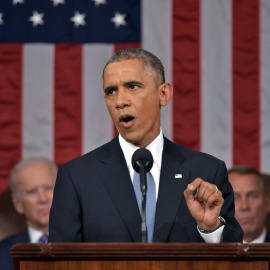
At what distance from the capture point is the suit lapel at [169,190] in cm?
224

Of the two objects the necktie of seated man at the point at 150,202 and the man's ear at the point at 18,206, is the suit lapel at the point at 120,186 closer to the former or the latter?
the necktie of seated man at the point at 150,202

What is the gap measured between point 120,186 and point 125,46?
255 centimetres

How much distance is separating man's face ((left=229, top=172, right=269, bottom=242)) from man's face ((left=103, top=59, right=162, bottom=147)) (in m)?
2.24

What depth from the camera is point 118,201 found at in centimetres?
229

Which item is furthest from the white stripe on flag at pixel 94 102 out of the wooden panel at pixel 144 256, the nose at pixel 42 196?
the wooden panel at pixel 144 256

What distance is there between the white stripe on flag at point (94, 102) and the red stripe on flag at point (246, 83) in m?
0.90

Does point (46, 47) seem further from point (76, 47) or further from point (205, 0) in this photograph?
point (205, 0)

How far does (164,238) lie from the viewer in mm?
2219

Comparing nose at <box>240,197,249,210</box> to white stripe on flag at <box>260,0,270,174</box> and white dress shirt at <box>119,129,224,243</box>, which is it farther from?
white dress shirt at <box>119,129,224,243</box>

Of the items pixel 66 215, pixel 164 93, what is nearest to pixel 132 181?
pixel 66 215

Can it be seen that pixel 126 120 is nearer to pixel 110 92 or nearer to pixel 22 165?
pixel 110 92

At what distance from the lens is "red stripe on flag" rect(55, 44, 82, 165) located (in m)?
4.62

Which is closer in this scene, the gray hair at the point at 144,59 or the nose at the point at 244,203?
the gray hair at the point at 144,59

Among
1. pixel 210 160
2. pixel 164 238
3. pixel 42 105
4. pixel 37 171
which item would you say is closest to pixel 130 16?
pixel 42 105
